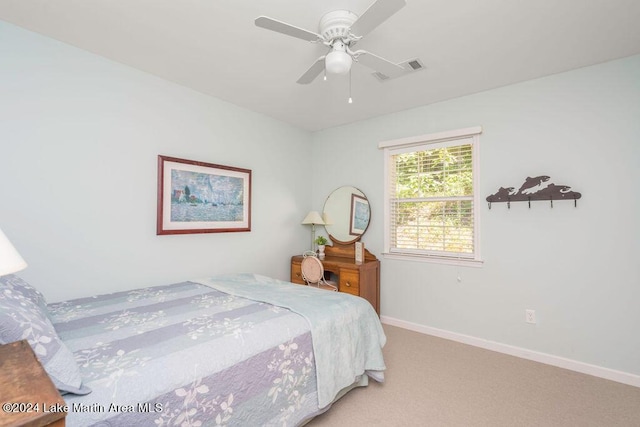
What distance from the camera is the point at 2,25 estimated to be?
2.01m

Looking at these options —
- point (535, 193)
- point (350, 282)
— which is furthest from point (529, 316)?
point (350, 282)

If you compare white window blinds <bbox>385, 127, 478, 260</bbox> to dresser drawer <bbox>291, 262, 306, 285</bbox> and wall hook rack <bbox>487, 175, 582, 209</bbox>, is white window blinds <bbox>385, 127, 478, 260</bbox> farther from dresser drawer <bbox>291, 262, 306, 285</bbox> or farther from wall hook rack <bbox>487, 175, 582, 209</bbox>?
dresser drawer <bbox>291, 262, 306, 285</bbox>

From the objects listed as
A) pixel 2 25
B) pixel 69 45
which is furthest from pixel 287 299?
pixel 2 25

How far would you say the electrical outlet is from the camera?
2707 mm

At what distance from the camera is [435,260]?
3270 mm

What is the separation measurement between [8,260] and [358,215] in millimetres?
3355

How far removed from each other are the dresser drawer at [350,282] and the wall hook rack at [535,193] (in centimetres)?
158

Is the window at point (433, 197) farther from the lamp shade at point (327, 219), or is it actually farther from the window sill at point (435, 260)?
the lamp shade at point (327, 219)

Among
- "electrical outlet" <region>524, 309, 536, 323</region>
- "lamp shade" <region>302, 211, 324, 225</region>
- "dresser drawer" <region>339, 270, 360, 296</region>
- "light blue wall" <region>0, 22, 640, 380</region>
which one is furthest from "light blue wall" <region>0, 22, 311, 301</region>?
"electrical outlet" <region>524, 309, 536, 323</region>

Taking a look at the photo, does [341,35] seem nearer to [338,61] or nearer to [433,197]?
[338,61]

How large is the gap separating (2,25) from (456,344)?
458 cm

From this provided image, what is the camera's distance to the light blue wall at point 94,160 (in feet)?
6.78

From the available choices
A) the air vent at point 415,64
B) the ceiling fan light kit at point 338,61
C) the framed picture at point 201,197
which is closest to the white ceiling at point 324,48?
the air vent at point 415,64

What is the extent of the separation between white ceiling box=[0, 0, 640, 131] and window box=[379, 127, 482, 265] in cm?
61
